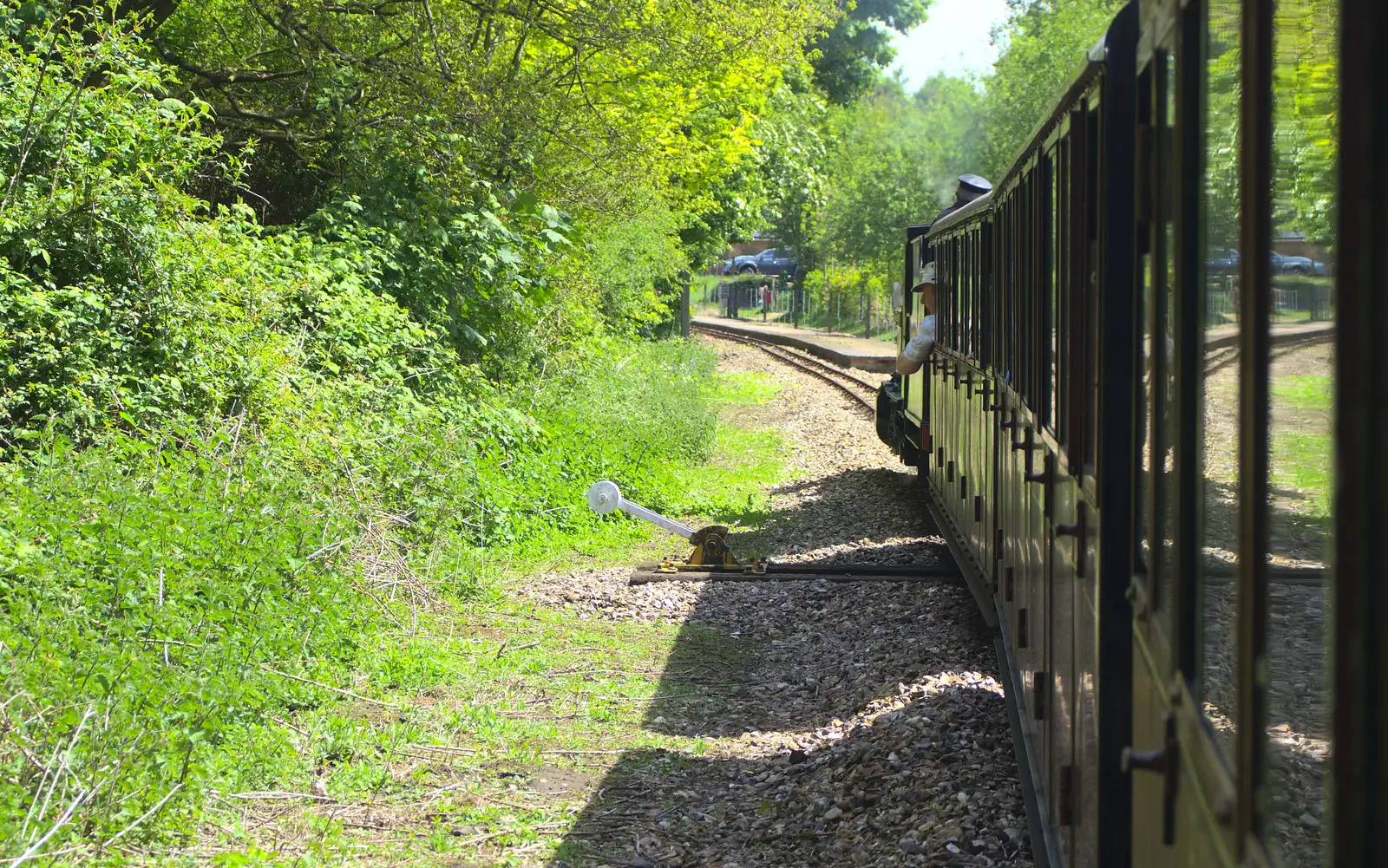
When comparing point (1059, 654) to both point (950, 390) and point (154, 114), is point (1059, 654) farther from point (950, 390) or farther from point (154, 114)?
point (154, 114)

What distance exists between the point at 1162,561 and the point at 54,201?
26.5 feet

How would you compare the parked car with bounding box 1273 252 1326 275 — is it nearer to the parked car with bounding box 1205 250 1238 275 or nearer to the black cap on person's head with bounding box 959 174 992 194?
the parked car with bounding box 1205 250 1238 275

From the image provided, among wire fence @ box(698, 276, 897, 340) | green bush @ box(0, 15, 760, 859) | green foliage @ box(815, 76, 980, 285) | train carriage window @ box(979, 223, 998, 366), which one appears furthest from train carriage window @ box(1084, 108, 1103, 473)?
wire fence @ box(698, 276, 897, 340)

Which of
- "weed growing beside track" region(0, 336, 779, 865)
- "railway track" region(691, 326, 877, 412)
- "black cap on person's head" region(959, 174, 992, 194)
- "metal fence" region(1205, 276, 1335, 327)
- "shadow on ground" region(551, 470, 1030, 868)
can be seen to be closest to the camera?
"metal fence" region(1205, 276, 1335, 327)

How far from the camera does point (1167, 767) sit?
2.34 meters

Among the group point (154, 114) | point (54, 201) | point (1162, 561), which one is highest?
point (154, 114)

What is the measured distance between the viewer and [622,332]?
2391cm

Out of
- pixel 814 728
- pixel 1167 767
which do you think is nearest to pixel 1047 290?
pixel 1167 767

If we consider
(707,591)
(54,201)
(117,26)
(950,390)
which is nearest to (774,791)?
(707,591)

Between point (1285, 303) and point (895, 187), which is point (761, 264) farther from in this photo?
point (1285, 303)

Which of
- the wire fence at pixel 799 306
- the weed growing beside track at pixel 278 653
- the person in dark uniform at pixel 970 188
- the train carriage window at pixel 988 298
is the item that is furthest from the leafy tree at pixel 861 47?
the train carriage window at pixel 988 298

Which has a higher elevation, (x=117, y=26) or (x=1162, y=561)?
(x=117, y=26)

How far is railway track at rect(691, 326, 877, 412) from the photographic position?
24188mm

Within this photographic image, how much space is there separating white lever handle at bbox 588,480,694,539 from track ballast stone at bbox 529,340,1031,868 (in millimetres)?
459
